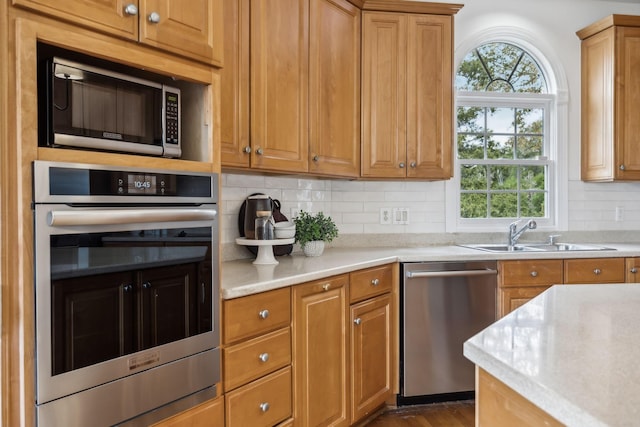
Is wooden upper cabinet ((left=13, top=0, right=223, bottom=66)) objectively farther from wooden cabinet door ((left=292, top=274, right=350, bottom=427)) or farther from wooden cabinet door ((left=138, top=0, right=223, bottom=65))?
wooden cabinet door ((left=292, top=274, right=350, bottom=427))

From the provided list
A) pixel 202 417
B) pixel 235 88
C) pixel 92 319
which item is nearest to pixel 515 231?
pixel 235 88

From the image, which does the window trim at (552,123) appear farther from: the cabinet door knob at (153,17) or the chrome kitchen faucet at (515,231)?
the cabinet door knob at (153,17)

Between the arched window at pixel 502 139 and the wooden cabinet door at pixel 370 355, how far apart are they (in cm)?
124

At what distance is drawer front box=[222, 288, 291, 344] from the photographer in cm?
176

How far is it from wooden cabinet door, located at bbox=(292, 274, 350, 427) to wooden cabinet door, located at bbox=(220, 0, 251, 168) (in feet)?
2.25

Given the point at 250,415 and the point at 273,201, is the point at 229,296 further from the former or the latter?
the point at 273,201

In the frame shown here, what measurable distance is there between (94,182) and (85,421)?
25.4 inches

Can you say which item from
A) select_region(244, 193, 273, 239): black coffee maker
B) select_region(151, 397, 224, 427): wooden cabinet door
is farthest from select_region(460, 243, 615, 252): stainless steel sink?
select_region(151, 397, 224, 427): wooden cabinet door

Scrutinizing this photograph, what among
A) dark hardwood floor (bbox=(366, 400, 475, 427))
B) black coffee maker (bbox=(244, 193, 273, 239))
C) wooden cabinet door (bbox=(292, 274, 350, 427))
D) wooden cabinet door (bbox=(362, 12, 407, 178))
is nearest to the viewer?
wooden cabinet door (bbox=(292, 274, 350, 427))

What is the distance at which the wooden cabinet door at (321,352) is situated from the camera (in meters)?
2.11

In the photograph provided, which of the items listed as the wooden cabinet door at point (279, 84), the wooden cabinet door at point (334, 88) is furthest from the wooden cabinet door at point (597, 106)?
the wooden cabinet door at point (279, 84)

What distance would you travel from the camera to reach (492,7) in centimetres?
365

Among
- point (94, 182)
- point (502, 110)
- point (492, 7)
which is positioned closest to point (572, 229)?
point (502, 110)

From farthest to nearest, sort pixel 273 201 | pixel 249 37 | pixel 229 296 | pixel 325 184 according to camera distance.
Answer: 1. pixel 325 184
2. pixel 273 201
3. pixel 249 37
4. pixel 229 296
